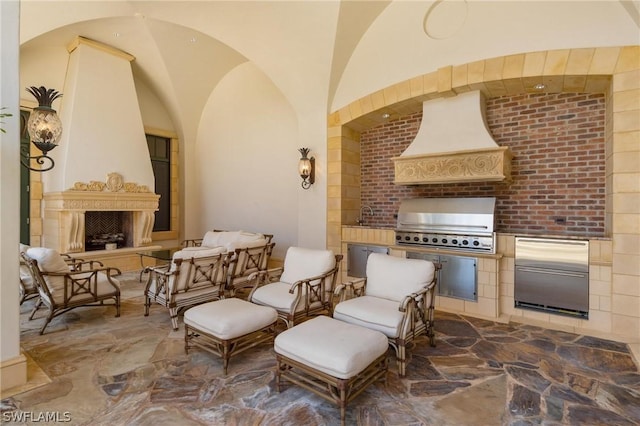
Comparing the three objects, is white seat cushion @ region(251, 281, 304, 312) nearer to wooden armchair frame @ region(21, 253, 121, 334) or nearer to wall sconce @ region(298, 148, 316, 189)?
wooden armchair frame @ region(21, 253, 121, 334)

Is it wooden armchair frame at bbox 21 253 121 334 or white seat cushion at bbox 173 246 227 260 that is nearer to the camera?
wooden armchair frame at bbox 21 253 121 334

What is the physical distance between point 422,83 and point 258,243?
3.23 m

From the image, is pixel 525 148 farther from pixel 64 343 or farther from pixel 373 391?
pixel 64 343

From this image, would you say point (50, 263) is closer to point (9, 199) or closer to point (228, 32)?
point (9, 199)

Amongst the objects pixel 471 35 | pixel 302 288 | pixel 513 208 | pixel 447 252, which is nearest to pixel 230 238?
pixel 302 288

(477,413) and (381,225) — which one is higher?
(381,225)

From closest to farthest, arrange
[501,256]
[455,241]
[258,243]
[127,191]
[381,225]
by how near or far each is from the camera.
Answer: [501,256]
[455,241]
[258,243]
[381,225]
[127,191]

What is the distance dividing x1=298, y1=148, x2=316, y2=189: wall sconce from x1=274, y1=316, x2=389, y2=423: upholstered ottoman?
3.32m

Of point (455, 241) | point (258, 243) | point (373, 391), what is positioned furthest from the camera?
point (258, 243)

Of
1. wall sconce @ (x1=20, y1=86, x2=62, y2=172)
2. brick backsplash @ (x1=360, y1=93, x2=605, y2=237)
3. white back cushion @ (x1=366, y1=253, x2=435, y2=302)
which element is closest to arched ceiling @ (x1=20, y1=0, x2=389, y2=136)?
brick backsplash @ (x1=360, y1=93, x2=605, y2=237)

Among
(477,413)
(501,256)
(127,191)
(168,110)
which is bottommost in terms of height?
(477,413)

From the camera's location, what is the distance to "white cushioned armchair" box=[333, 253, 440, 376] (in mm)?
2547

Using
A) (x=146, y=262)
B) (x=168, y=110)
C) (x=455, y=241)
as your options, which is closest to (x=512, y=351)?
(x=455, y=241)

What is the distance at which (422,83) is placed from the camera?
4367 mm
